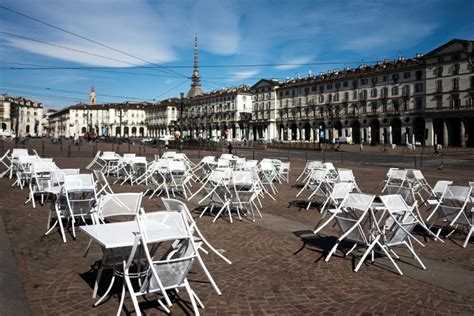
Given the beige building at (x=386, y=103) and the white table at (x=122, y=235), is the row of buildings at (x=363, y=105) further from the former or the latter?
the white table at (x=122, y=235)

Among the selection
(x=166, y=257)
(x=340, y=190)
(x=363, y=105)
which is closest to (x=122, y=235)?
(x=166, y=257)

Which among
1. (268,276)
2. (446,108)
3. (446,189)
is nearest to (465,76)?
(446,108)

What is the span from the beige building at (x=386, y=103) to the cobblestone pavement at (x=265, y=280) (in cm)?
6327

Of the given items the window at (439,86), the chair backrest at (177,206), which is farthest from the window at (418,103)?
the chair backrest at (177,206)

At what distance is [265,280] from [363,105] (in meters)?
87.1

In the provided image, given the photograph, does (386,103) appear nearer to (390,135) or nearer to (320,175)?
(390,135)

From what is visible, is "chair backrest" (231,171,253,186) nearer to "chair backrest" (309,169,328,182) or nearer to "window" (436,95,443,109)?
"chair backrest" (309,169,328,182)

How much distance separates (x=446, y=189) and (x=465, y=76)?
2890 inches

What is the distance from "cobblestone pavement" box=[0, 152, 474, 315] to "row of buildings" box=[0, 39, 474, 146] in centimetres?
3775

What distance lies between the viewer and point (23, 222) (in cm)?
820

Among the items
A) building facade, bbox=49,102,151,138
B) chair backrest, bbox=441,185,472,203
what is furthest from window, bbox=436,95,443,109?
building facade, bbox=49,102,151,138

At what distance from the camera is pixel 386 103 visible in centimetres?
8250

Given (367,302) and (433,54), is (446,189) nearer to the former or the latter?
(367,302)

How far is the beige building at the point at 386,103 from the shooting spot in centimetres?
7150
